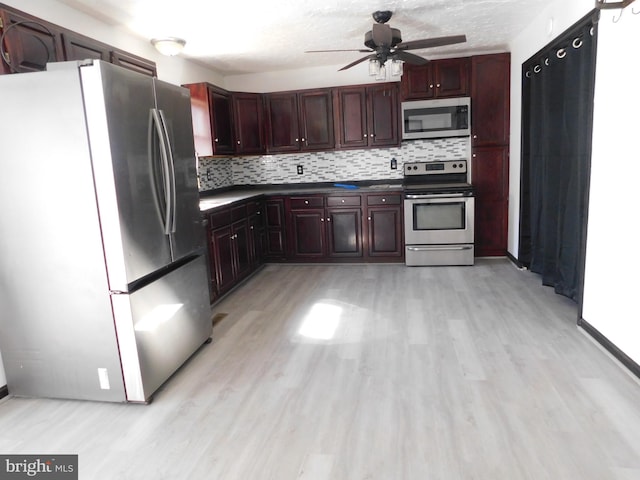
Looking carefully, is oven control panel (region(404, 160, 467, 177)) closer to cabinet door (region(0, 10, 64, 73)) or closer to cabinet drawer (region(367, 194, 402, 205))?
cabinet drawer (region(367, 194, 402, 205))

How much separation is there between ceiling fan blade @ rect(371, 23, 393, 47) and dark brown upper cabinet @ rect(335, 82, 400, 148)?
1902 millimetres

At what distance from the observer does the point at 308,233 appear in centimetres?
540

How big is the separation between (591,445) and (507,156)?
373 cm

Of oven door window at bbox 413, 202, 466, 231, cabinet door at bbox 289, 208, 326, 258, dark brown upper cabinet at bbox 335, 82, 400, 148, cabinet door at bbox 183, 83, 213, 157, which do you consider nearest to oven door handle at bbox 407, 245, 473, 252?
oven door window at bbox 413, 202, 466, 231

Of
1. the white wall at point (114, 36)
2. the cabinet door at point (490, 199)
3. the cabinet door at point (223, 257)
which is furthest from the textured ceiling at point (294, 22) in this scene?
the cabinet door at point (223, 257)

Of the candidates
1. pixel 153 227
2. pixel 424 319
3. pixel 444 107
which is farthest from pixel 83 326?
pixel 444 107

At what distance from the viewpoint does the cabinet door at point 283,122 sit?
5496 mm

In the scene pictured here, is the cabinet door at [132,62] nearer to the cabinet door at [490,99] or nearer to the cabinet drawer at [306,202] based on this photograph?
the cabinet drawer at [306,202]

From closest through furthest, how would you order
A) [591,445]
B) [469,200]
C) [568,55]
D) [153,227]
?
[591,445]
[153,227]
[568,55]
[469,200]

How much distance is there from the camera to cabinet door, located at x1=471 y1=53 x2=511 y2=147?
4926 millimetres

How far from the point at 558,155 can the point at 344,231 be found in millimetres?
2437

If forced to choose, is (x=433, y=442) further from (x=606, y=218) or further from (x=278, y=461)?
(x=606, y=218)

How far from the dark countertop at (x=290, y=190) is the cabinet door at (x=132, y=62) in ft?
4.43

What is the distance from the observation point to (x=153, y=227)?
8.24 ft
